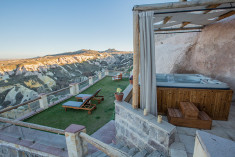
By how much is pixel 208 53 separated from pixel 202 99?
135 inches

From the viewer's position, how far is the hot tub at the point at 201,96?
3354 mm

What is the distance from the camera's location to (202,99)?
3.52 m

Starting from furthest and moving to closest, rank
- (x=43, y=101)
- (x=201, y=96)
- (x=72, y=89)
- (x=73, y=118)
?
(x=72, y=89), (x=43, y=101), (x=73, y=118), (x=201, y=96)

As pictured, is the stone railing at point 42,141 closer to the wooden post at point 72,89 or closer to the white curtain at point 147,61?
the white curtain at point 147,61

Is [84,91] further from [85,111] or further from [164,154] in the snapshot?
[164,154]

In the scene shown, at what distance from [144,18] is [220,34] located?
454cm

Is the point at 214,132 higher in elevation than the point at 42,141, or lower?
higher

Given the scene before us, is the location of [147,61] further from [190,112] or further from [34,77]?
[34,77]

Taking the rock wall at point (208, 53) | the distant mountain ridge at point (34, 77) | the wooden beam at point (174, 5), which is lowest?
the distant mountain ridge at point (34, 77)

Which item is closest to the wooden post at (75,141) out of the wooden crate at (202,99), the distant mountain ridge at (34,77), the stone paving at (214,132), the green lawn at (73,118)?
the green lawn at (73,118)

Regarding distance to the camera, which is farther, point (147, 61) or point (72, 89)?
point (72, 89)

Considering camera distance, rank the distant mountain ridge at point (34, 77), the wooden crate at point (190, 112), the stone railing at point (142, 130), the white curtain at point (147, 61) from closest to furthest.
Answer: the stone railing at point (142, 130)
the white curtain at point (147, 61)
the wooden crate at point (190, 112)
the distant mountain ridge at point (34, 77)

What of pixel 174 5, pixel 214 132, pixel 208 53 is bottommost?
pixel 214 132

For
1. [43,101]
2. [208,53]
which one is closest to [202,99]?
[208,53]
